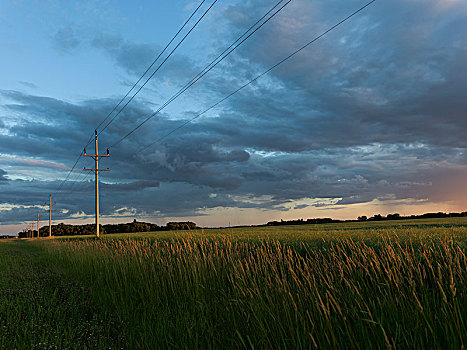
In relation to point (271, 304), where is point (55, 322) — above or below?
below

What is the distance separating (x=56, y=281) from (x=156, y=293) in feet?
17.8

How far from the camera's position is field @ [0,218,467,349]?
3.38 meters

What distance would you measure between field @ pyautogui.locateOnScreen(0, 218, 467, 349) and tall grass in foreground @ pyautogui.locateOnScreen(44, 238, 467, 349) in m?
0.02

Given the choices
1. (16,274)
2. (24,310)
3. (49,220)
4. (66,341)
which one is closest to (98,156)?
(16,274)

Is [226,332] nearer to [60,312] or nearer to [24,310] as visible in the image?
[60,312]

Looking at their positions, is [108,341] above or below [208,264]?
below

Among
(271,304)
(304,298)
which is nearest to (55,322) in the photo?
(271,304)

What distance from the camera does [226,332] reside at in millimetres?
Result: 4805

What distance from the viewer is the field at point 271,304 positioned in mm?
3381

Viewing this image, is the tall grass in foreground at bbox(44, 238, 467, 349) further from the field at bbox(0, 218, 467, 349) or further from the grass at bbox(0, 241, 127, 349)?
the grass at bbox(0, 241, 127, 349)

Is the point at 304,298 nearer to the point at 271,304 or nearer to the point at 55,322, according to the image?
the point at 271,304

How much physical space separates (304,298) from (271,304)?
1.62 ft

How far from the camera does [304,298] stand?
4293 mm

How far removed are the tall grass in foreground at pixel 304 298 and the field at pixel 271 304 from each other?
2 centimetres
